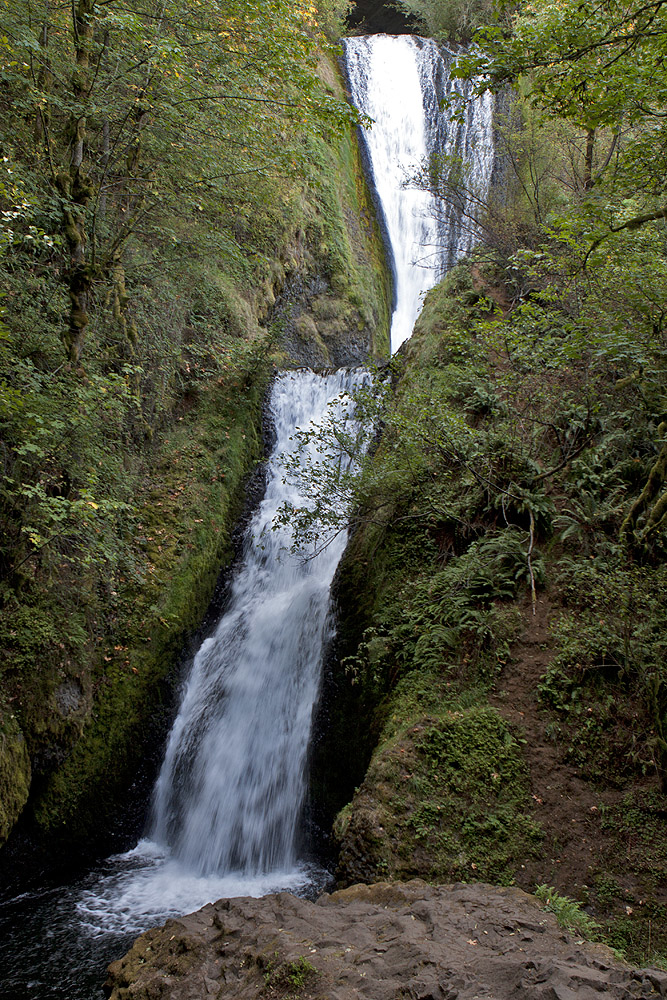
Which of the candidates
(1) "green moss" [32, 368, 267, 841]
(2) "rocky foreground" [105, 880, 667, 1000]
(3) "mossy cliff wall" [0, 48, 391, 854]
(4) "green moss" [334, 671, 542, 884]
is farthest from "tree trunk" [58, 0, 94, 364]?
(2) "rocky foreground" [105, 880, 667, 1000]

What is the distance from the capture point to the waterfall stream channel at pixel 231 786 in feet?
18.9

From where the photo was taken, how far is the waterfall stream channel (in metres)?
5.76

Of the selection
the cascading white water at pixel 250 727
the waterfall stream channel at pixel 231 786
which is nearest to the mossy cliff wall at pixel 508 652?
the cascading white water at pixel 250 727

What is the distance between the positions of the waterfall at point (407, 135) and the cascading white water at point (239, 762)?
37.4ft

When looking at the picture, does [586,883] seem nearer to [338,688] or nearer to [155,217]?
[338,688]

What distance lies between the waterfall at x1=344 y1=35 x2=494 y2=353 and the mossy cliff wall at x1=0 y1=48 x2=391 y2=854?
4156 mm

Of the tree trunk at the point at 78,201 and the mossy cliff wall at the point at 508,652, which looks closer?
the mossy cliff wall at the point at 508,652

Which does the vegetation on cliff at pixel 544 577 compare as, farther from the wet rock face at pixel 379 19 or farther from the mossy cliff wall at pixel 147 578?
the wet rock face at pixel 379 19

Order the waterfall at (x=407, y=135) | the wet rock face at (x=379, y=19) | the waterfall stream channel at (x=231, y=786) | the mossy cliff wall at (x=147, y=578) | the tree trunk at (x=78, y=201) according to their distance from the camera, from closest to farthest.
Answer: the waterfall stream channel at (x=231, y=786) < the tree trunk at (x=78, y=201) < the mossy cliff wall at (x=147, y=578) < the waterfall at (x=407, y=135) < the wet rock face at (x=379, y=19)

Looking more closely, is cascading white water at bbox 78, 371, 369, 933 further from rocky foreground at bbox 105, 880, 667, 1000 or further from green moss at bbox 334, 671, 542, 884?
rocky foreground at bbox 105, 880, 667, 1000

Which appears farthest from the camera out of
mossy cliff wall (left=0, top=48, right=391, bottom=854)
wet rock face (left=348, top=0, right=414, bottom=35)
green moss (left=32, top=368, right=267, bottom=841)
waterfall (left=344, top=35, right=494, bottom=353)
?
wet rock face (left=348, top=0, right=414, bottom=35)

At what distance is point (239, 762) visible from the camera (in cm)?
771

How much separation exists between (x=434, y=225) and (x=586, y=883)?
735 inches

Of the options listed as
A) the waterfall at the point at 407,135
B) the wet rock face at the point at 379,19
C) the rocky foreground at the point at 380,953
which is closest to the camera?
the rocky foreground at the point at 380,953
